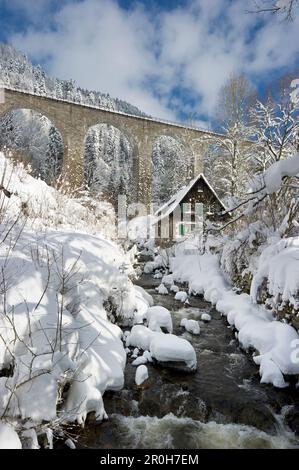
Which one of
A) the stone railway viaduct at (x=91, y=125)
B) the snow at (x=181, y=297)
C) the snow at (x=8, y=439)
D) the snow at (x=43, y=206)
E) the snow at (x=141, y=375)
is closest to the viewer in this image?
the snow at (x=8, y=439)

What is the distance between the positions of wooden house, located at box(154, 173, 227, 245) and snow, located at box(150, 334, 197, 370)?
12.3 metres

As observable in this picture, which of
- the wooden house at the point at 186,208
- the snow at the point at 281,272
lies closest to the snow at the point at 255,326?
the snow at the point at 281,272

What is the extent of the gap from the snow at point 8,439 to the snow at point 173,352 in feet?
8.65

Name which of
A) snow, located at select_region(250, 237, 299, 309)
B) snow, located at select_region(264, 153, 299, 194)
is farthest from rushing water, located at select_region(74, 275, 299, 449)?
snow, located at select_region(264, 153, 299, 194)

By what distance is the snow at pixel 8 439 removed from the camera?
2.18 metres

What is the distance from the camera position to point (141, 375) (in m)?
4.23

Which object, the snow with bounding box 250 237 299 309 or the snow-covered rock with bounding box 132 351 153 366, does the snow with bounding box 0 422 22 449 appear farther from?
the snow with bounding box 250 237 299 309

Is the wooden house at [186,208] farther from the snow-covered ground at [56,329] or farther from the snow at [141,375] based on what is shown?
the snow at [141,375]

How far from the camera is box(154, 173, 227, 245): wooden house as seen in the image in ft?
56.3
